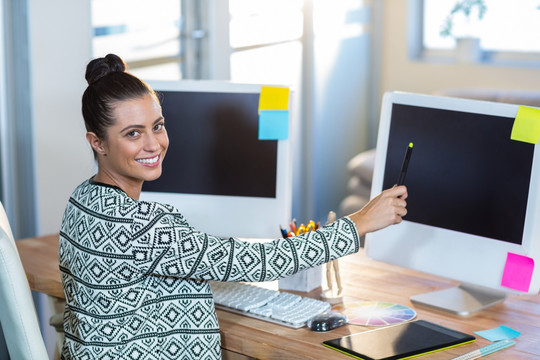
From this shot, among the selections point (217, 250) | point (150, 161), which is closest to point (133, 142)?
point (150, 161)

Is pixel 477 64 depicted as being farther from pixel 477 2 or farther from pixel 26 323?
pixel 26 323

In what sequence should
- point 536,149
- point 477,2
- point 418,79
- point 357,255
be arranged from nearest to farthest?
point 536,149 → point 357,255 → point 477,2 → point 418,79

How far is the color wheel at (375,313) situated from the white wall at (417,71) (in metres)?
2.86

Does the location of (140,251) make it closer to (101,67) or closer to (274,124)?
(101,67)

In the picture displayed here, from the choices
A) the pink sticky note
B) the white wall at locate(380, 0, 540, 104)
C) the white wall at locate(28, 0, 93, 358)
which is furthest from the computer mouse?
the white wall at locate(380, 0, 540, 104)

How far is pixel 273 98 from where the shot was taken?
194 centimetres

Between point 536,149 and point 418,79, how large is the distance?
10.2 feet

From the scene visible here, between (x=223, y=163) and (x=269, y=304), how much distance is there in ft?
1.37

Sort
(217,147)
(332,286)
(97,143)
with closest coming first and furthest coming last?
1. (97,143)
2. (332,286)
3. (217,147)

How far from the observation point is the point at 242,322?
1.66 metres

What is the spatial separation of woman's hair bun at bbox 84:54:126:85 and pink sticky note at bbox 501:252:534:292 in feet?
2.93

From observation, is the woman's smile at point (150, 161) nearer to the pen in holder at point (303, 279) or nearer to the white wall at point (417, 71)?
the pen in holder at point (303, 279)

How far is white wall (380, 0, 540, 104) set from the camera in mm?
4359

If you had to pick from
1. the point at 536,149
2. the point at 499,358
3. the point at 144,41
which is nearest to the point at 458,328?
the point at 499,358
